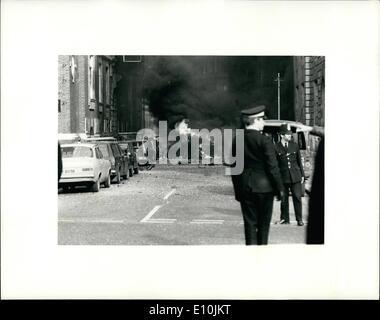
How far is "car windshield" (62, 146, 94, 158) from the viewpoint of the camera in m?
9.02

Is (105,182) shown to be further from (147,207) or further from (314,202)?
(314,202)

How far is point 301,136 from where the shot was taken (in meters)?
9.29

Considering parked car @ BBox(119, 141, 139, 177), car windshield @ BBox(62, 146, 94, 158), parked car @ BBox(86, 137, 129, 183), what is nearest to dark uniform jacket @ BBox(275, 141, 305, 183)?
parked car @ BBox(119, 141, 139, 177)

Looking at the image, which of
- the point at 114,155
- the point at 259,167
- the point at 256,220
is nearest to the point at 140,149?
the point at 114,155

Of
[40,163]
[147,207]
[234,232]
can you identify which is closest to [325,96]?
[234,232]

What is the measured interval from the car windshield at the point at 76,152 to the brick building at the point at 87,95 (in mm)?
166

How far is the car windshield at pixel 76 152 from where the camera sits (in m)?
9.02

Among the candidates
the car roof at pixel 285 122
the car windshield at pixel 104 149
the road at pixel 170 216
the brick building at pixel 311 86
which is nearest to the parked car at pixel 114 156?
the car windshield at pixel 104 149

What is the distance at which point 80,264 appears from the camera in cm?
862

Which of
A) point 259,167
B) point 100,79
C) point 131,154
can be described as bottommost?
point 259,167

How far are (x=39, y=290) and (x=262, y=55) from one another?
308 cm

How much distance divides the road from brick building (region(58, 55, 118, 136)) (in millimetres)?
652

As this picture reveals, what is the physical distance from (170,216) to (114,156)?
3.03ft

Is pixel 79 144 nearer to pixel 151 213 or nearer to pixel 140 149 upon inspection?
pixel 140 149
